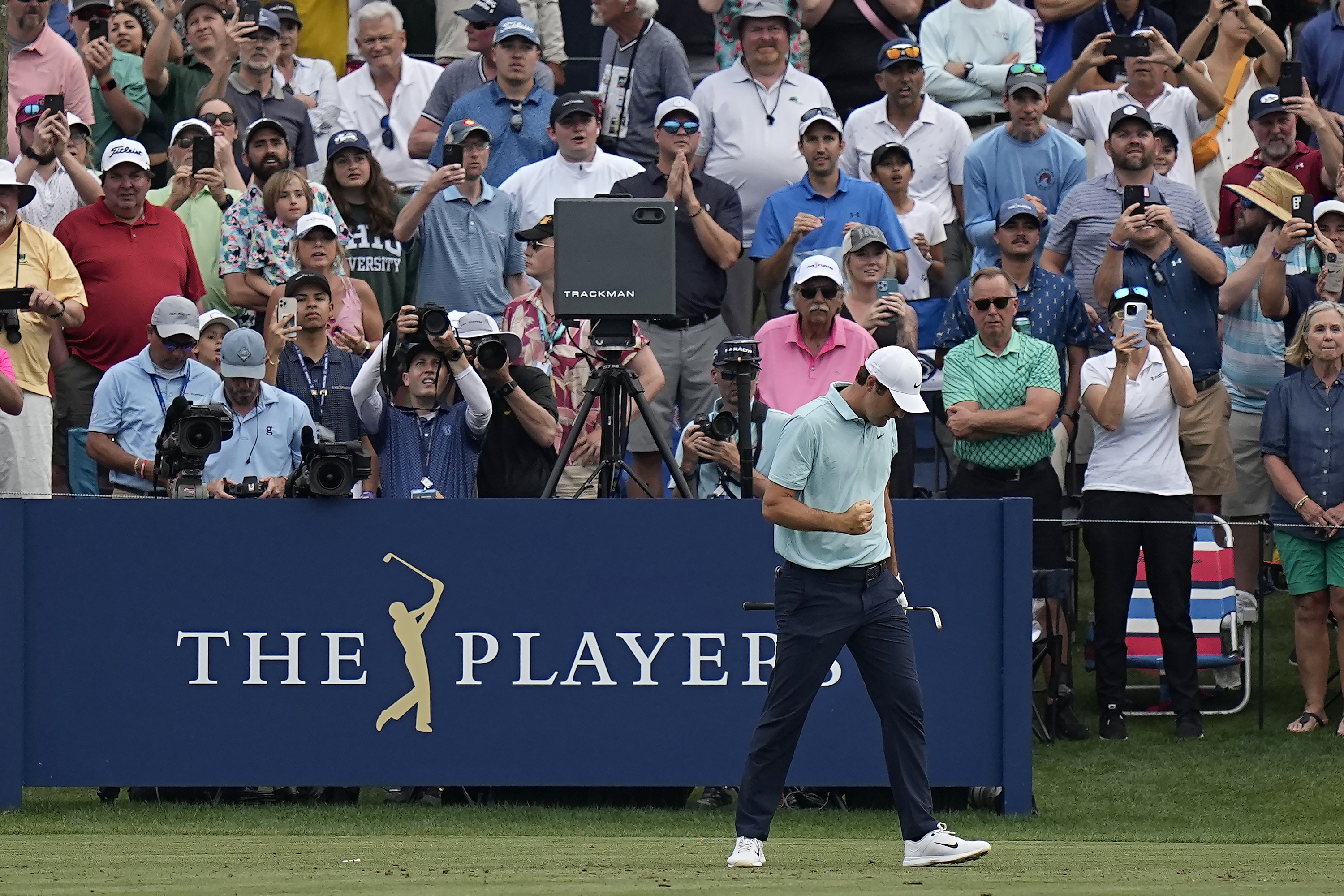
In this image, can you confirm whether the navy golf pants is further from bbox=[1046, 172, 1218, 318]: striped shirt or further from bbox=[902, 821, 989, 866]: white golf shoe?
bbox=[1046, 172, 1218, 318]: striped shirt

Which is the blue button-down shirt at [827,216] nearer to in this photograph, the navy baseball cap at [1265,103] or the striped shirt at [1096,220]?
the striped shirt at [1096,220]

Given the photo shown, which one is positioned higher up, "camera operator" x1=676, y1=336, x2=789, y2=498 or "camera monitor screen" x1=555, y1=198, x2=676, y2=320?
"camera monitor screen" x1=555, y1=198, x2=676, y2=320

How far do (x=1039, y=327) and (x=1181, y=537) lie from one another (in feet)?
5.44

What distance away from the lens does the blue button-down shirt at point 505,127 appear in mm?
13727

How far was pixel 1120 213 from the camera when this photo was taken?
12.6 metres

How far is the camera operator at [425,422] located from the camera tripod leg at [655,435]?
890 millimetres

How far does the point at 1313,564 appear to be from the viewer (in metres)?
11.3

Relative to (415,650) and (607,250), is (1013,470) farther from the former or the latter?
(415,650)

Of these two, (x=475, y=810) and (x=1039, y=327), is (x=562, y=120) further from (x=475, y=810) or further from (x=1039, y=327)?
(x=475, y=810)

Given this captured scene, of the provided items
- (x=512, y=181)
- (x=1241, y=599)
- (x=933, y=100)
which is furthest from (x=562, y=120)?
(x=1241, y=599)

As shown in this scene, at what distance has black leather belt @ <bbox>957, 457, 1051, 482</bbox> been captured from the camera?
36.7 ft

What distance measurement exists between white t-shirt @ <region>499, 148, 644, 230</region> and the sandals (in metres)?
5.33

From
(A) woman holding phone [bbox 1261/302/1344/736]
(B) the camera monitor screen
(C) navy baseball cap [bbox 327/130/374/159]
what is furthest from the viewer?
(C) navy baseball cap [bbox 327/130/374/159]

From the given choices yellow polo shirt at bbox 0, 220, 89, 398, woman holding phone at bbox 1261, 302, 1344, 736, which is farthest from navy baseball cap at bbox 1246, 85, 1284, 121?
yellow polo shirt at bbox 0, 220, 89, 398
